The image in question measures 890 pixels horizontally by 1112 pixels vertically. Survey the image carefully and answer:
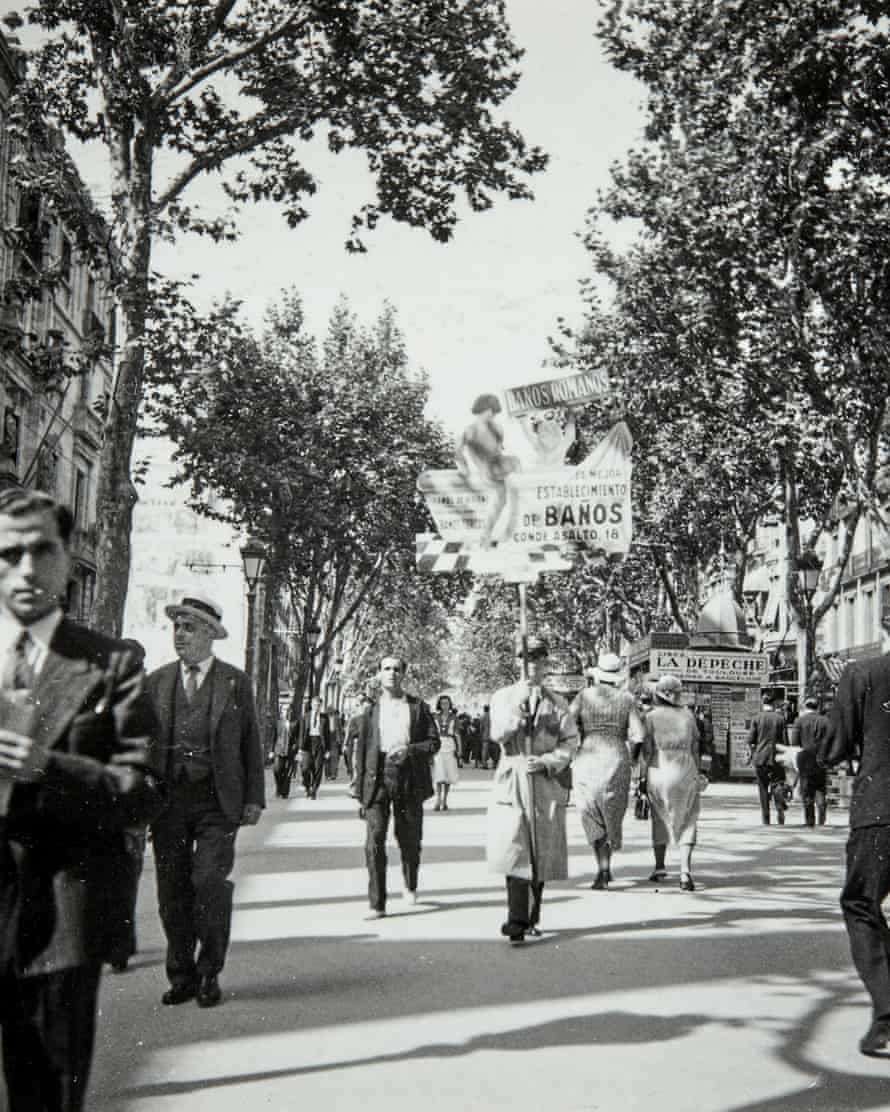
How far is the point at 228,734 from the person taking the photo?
23.0ft

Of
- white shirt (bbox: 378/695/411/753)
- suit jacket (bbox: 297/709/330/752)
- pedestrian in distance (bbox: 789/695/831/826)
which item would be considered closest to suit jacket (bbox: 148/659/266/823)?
white shirt (bbox: 378/695/411/753)

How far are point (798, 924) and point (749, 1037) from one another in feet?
11.8

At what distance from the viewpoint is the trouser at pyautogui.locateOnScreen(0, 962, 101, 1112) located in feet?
11.0

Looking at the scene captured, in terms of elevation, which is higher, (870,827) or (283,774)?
(283,774)

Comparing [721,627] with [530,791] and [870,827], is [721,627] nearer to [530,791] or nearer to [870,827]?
[530,791]

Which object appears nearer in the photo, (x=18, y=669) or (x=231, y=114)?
(x=18, y=669)

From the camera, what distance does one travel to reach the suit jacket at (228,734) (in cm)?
696

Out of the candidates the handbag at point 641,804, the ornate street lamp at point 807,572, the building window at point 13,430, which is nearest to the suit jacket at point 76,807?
the handbag at point 641,804

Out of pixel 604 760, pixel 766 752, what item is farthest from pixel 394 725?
pixel 766 752

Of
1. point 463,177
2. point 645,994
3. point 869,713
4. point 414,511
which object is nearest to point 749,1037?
point 645,994

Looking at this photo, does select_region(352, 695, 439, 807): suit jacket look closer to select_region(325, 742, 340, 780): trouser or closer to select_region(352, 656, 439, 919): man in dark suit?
select_region(352, 656, 439, 919): man in dark suit

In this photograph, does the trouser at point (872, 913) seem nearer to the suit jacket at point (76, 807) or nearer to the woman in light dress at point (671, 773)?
the suit jacket at point (76, 807)

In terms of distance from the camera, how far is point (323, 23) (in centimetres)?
1371

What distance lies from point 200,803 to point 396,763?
354 cm
